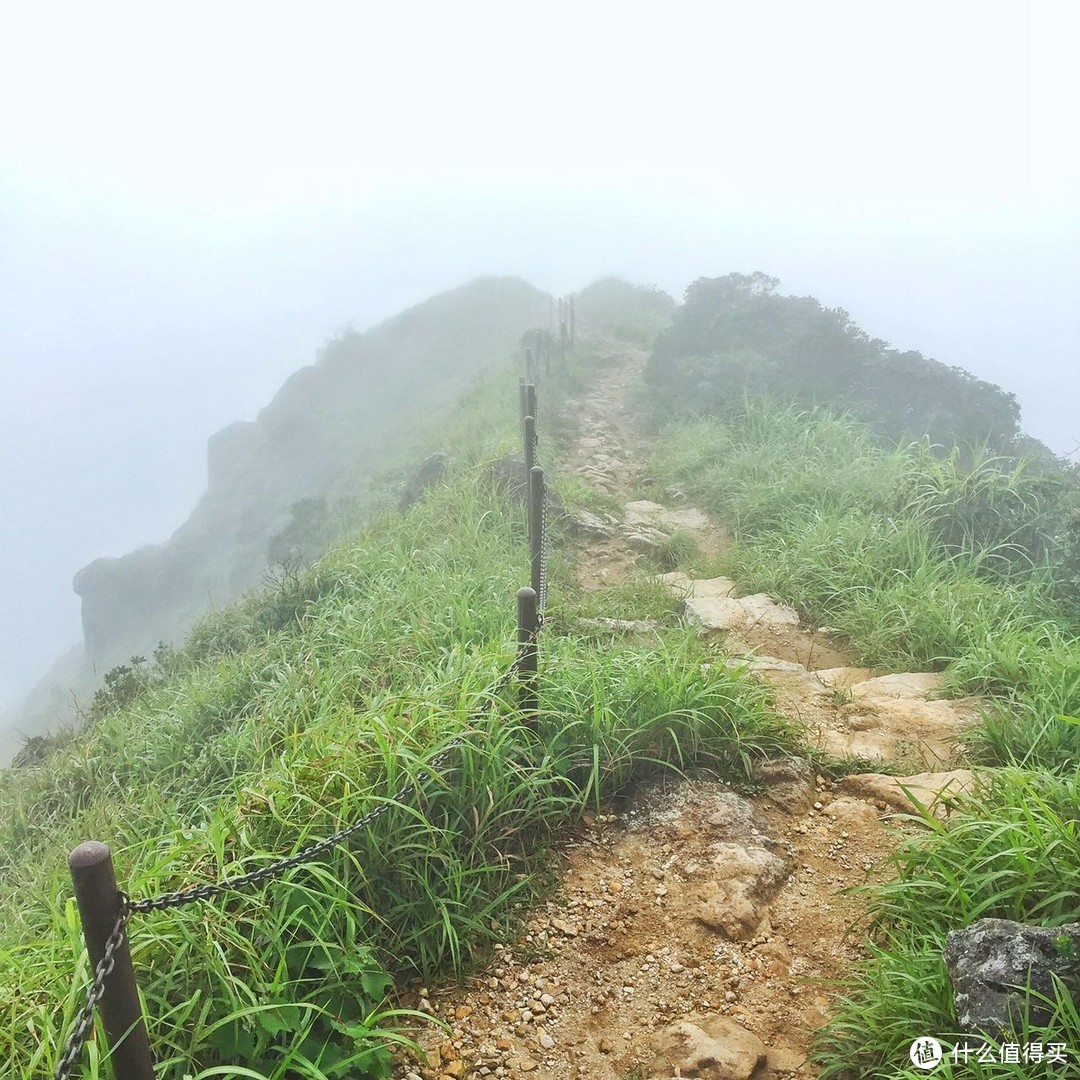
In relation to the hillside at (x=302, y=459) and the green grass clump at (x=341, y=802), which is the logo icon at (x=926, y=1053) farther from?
the hillside at (x=302, y=459)

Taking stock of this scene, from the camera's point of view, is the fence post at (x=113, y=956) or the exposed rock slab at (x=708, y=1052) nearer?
the fence post at (x=113, y=956)

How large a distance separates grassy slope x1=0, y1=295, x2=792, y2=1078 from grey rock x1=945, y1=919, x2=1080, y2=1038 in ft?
4.91

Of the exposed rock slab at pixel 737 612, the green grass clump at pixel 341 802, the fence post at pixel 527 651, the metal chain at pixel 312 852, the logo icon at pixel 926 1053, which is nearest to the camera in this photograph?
the metal chain at pixel 312 852

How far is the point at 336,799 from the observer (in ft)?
8.63

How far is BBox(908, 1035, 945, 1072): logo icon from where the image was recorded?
6.09ft

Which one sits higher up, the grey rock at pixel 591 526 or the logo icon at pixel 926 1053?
the grey rock at pixel 591 526

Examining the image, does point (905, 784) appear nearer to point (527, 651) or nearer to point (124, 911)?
point (527, 651)

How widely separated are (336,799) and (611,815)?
1249 mm

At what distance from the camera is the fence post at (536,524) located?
4.23 meters

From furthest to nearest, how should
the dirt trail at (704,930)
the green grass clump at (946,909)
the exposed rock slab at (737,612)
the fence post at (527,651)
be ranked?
the exposed rock slab at (737,612)
the fence post at (527,651)
the dirt trail at (704,930)
the green grass clump at (946,909)

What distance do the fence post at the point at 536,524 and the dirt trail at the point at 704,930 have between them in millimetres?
1425

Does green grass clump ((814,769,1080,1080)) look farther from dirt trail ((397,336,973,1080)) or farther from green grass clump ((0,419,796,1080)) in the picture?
green grass clump ((0,419,796,1080))

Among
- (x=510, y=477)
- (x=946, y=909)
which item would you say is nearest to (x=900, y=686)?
(x=946, y=909)


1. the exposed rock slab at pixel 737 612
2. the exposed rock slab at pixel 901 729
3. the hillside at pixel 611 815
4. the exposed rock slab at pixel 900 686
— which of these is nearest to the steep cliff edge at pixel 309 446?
→ the hillside at pixel 611 815
